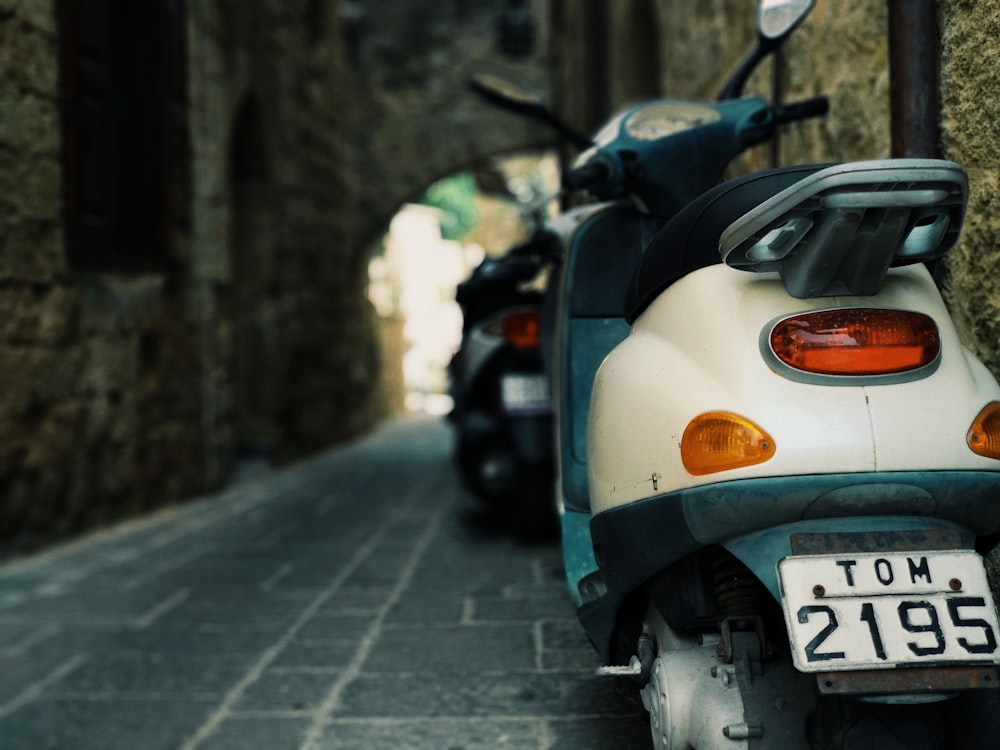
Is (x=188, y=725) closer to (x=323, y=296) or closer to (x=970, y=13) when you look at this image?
(x=970, y=13)

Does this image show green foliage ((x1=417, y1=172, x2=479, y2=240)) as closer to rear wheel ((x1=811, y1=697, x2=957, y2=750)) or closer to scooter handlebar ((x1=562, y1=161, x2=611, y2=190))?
scooter handlebar ((x1=562, y1=161, x2=611, y2=190))

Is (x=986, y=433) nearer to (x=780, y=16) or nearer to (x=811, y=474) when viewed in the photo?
(x=811, y=474)

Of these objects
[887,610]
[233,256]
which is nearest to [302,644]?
[887,610]

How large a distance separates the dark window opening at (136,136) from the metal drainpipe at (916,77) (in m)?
3.87

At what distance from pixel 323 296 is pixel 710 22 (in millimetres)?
5999

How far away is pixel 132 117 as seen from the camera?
5.86m

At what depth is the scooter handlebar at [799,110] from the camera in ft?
8.02

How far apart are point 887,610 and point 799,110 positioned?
1.53 metres

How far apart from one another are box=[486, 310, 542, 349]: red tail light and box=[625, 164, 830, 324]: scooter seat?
99.5 inches

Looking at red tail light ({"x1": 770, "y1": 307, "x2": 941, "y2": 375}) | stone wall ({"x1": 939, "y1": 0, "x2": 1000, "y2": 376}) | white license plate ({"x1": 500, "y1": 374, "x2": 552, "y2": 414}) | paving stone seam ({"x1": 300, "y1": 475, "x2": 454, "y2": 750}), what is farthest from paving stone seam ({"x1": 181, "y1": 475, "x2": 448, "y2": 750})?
stone wall ({"x1": 939, "y1": 0, "x2": 1000, "y2": 376})

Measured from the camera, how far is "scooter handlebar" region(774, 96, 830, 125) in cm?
245

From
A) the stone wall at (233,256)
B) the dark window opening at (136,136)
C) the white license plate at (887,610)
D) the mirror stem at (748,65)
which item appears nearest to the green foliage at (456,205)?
the stone wall at (233,256)

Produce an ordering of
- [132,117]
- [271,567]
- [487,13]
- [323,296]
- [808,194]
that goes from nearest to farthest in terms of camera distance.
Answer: [808,194], [271,567], [132,117], [323,296], [487,13]

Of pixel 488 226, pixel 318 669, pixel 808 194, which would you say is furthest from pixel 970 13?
pixel 488 226
